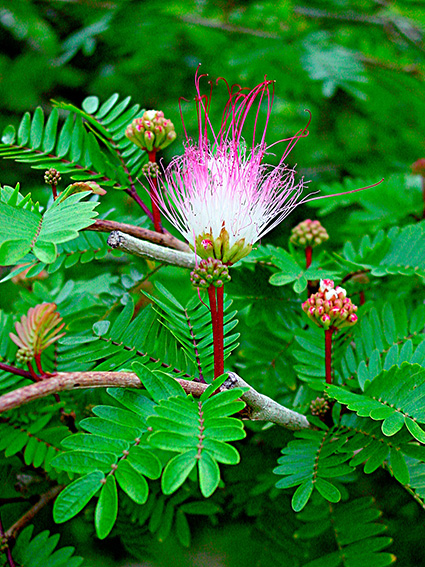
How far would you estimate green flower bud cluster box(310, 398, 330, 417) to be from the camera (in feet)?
3.46

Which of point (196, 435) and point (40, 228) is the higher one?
point (40, 228)

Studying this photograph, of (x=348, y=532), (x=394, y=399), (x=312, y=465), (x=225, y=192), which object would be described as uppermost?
(x=225, y=192)

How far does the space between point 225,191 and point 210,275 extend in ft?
0.62

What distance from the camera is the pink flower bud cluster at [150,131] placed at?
1119mm

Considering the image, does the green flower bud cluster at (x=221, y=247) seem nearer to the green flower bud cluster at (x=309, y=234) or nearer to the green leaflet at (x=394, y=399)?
the green leaflet at (x=394, y=399)

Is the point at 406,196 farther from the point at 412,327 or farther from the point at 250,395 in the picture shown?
the point at 250,395

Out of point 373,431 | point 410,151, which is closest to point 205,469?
point 373,431

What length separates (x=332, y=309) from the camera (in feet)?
3.26

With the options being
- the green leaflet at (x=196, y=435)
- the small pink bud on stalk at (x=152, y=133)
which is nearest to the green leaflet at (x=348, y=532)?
the green leaflet at (x=196, y=435)

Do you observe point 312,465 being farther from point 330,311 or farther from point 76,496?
point 76,496

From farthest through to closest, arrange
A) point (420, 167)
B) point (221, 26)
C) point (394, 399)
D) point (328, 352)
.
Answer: point (221, 26) → point (420, 167) → point (328, 352) → point (394, 399)

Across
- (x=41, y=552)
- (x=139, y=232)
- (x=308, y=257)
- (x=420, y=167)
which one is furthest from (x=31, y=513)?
(x=420, y=167)

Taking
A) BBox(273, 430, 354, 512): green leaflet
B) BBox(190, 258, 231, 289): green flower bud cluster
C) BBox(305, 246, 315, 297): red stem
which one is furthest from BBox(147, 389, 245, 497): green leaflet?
BBox(305, 246, 315, 297): red stem

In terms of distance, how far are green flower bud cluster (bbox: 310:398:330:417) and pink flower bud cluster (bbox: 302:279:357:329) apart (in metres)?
0.16
